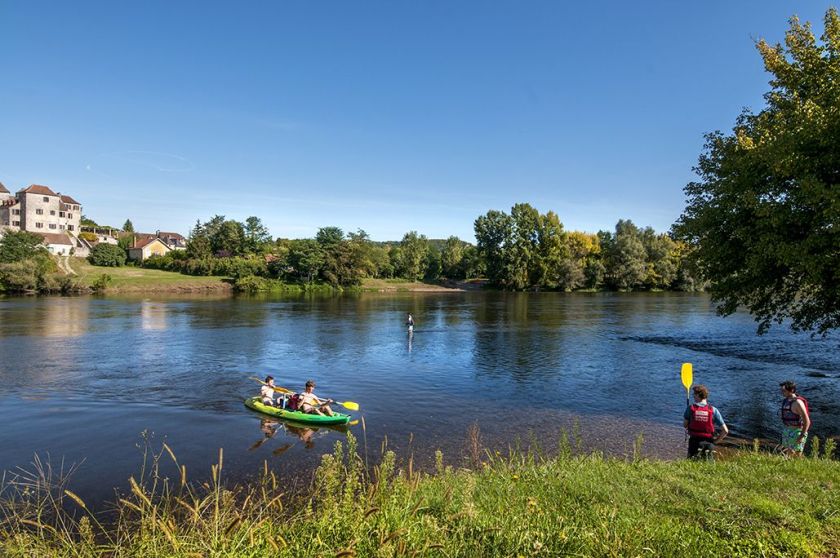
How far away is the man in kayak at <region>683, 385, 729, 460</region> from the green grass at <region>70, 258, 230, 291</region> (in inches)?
3437

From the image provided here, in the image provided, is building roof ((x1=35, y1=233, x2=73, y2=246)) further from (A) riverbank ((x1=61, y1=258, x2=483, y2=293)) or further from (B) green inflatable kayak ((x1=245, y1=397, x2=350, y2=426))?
(B) green inflatable kayak ((x1=245, y1=397, x2=350, y2=426))

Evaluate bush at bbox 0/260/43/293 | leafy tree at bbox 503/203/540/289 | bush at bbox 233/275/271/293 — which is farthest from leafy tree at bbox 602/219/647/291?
bush at bbox 0/260/43/293

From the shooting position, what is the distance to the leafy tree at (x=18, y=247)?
74.6 metres

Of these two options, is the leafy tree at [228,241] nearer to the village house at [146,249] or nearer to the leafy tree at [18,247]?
the village house at [146,249]

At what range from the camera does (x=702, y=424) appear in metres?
11.1

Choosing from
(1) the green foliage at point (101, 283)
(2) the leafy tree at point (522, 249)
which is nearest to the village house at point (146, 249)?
(1) the green foliage at point (101, 283)

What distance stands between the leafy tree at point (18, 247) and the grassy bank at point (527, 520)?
8567cm

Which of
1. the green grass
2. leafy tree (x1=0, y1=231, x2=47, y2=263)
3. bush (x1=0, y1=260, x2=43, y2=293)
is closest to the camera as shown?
bush (x1=0, y1=260, x2=43, y2=293)

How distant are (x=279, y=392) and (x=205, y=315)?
115 feet

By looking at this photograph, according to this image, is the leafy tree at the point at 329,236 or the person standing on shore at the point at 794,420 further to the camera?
the leafy tree at the point at 329,236

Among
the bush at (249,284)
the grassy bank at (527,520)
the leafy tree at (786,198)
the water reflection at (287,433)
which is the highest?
the leafy tree at (786,198)

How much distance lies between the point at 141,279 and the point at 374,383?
78669mm

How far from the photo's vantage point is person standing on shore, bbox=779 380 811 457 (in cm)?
1133

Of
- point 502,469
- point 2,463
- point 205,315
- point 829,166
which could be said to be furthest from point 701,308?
point 2,463
